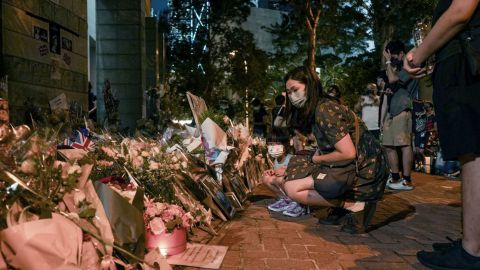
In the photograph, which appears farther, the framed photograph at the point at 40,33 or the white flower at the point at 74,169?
the framed photograph at the point at 40,33

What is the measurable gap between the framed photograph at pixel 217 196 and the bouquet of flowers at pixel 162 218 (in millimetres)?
1183

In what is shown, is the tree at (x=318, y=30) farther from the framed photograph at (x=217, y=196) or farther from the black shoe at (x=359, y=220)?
the black shoe at (x=359, y=220)

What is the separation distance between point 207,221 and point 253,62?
53.2 feet

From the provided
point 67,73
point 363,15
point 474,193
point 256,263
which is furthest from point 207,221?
point 363,15

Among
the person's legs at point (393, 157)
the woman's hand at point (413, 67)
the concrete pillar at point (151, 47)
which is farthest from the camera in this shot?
the concrete pillar at point (151, 47)

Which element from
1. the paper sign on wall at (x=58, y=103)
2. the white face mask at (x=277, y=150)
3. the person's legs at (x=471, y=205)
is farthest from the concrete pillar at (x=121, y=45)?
the person's legs at (x=471, y=205)

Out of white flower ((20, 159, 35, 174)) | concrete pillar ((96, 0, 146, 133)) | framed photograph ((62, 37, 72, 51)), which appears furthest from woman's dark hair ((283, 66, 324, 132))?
concrete pillar ((96, 0, 146, 133))

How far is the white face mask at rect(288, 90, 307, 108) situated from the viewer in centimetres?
435

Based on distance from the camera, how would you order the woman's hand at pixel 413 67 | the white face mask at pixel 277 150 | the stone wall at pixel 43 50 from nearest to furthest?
the woman's hand at pixel 413 67 < the stone wall at pixel 43 50 < the white face mask at pixel 277 150

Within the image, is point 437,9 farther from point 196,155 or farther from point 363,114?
point 363,114

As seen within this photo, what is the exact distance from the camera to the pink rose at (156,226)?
3.33 m

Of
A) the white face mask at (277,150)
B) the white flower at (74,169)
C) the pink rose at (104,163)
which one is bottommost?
the white face mask at (277,150)

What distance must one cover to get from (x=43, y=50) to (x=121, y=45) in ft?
16.1

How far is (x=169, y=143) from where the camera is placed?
4.88 meters
